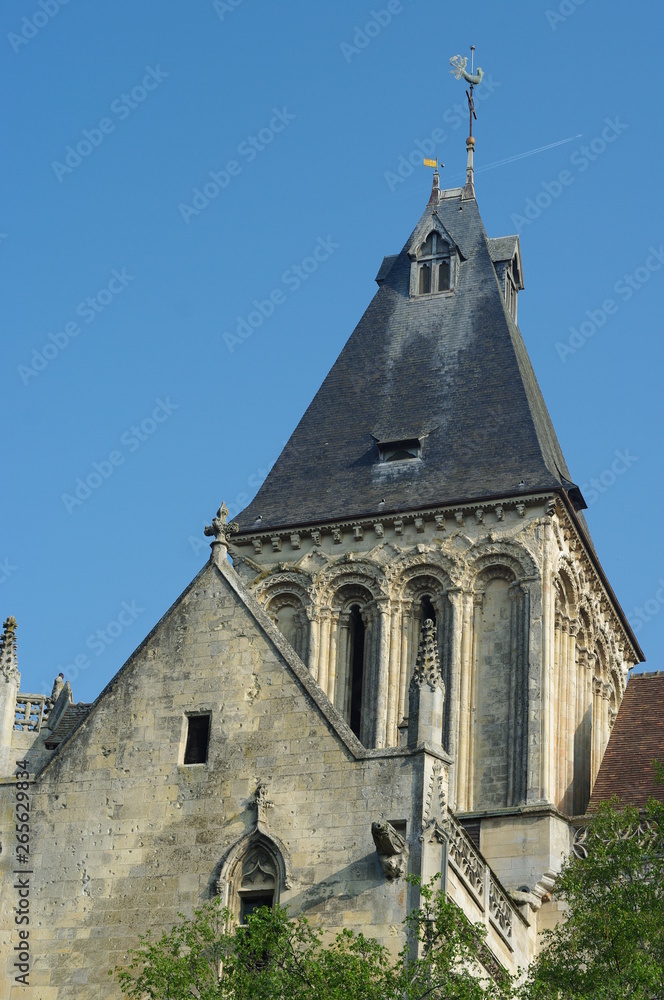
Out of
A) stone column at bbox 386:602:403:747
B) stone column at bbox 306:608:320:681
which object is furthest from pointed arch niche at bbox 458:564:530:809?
stone column at bbox 306:608:320:681

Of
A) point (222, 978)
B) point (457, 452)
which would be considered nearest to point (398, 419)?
point (457, 452)

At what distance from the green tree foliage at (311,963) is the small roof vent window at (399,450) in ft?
57.6

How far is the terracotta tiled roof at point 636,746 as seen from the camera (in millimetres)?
34906

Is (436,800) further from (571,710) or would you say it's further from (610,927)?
Answer: (571,710)

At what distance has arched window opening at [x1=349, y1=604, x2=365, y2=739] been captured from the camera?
1492 inches

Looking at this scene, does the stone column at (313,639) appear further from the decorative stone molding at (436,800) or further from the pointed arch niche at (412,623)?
the decorative stone molding at (436,800)

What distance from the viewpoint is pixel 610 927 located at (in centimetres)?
2348

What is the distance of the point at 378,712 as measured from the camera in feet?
122

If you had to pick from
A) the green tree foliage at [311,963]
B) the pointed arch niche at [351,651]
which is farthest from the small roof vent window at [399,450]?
the green tree foliage at [311,963]

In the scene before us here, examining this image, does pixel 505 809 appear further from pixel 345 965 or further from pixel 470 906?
pixel 345 965

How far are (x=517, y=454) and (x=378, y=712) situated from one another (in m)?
5.76

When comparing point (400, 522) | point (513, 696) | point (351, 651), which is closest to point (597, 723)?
point (513, 696)

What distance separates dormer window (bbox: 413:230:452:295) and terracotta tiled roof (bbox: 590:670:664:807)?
1002 cm

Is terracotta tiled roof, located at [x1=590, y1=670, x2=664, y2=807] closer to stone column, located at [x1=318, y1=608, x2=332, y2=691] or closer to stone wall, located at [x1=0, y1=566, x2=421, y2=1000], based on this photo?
stone column, located at [x1=318, y1=608, x2=332, y2=691]
